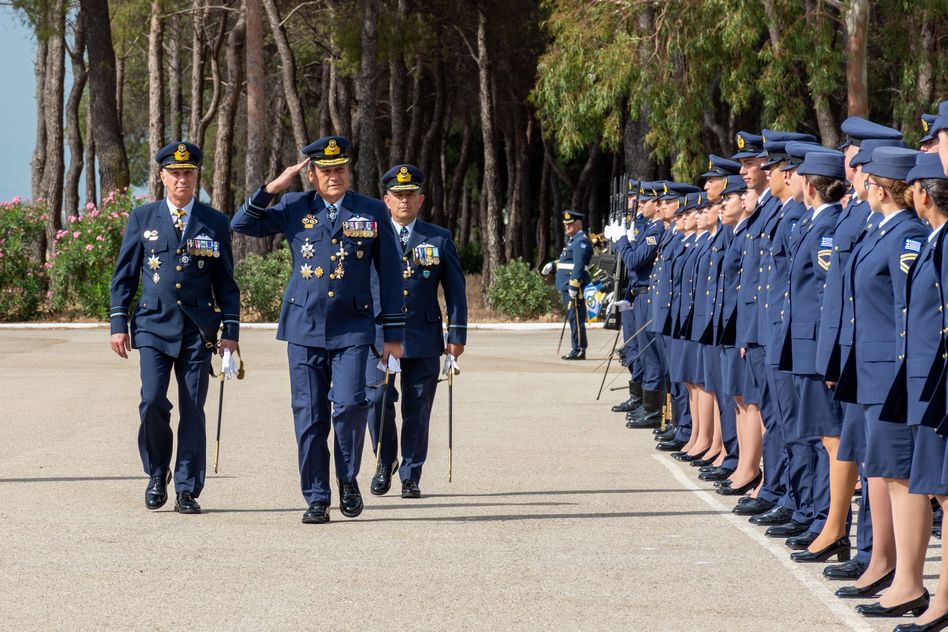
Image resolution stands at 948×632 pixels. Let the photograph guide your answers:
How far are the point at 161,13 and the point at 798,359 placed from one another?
111ft

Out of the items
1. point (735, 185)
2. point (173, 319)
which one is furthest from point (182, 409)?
point (735, 185)

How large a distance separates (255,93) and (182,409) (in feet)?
81.0

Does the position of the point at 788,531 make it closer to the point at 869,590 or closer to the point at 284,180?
the point at 869,590

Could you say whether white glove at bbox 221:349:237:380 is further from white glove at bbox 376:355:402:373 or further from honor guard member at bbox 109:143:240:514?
white glove at bbox 376:355:402:373

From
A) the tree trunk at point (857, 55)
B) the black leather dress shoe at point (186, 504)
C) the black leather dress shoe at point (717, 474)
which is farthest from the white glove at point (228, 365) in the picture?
the tree trunk at point (857, 55)

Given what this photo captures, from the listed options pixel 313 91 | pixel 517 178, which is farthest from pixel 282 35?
pixel 313 91

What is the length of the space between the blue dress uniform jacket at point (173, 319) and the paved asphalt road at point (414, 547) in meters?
0.41

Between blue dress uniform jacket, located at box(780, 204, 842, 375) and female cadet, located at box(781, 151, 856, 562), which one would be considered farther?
blue dress uniform jacket, located at box(780, 204, 842, 375)

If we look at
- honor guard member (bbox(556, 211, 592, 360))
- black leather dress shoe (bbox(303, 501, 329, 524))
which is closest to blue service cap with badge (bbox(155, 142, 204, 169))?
black leather dress shoe (bbox(303, 501, 329, 524))

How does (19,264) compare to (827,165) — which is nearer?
(827,165)

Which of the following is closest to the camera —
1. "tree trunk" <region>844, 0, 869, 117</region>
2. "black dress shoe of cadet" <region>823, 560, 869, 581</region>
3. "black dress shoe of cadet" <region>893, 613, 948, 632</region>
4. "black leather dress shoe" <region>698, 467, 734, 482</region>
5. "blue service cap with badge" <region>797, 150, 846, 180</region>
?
"black dress shoe of cadet" <region>893, 613, 948, 632</region>

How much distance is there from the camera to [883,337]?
6805mm

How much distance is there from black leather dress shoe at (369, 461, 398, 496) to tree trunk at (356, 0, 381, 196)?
81.1 feet

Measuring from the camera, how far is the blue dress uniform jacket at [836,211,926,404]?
6.60 meters
